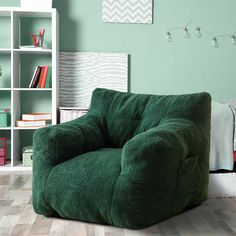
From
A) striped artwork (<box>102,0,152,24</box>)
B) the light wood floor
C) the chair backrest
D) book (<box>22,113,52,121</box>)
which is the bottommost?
the light wood floor

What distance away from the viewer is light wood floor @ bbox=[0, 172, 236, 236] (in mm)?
2365

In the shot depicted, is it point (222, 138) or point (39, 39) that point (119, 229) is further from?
point (39, 39)

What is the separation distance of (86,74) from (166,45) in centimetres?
96

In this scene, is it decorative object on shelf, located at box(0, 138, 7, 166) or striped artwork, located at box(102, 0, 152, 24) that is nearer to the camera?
decorative object on shelf, located at box(0, 138, 7, 166)

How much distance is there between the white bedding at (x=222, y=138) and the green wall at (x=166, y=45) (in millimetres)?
1316

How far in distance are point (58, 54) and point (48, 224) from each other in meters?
2.62

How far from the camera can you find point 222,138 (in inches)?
146

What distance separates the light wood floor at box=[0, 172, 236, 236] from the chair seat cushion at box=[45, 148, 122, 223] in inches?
3.3

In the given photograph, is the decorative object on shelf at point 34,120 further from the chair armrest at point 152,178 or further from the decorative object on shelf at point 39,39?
the chair armrest at point 152,178

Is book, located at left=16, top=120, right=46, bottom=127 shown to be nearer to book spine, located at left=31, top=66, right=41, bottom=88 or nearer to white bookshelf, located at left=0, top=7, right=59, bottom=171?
white bookshelf, located at left=0, top=7, right=59, bottom=171

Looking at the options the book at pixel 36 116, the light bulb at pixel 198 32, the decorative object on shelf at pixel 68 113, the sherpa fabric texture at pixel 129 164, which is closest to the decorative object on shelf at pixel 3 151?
the book at pixel 36 116

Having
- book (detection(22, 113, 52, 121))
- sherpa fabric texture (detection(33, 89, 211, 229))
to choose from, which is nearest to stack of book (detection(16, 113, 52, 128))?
book (detection(22, 113, 52, 121))

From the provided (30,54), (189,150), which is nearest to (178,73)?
(30,54)

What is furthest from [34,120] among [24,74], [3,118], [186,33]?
[186,33]
